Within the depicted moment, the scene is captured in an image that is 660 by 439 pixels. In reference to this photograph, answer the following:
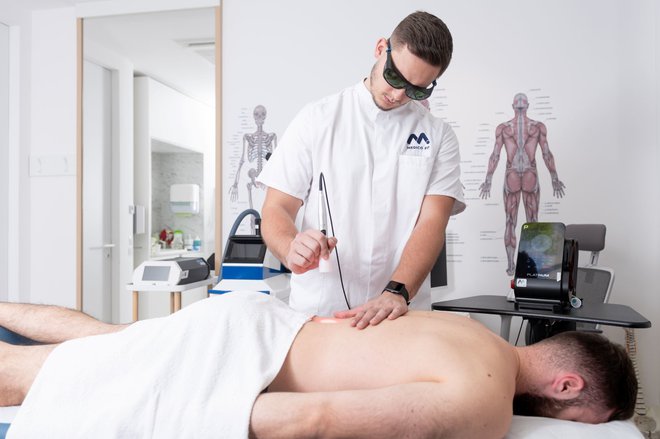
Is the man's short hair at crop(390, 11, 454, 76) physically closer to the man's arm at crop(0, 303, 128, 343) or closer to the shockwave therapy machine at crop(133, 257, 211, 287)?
the man's arm at crop(0, 303, 128, 343)

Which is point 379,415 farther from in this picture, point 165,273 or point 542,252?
point 165,273

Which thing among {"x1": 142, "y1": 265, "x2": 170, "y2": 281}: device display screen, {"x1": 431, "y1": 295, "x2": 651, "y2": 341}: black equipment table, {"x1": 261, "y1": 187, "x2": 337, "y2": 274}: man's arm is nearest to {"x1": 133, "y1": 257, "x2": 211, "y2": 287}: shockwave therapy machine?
{"x1": 142, "y1": 265, "x2": 170, "y2": 281}: device display screen

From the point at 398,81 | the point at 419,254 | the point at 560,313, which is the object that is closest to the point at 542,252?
the point at 560,313

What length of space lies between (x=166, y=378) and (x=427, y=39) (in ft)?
3.38

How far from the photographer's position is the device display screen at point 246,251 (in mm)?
2629

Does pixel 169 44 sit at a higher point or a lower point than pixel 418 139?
higher

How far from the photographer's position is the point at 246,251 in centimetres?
265

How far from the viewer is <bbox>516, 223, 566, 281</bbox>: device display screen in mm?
1897

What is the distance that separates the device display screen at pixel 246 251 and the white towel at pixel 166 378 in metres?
1.35

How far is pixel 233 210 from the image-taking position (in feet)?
11.1

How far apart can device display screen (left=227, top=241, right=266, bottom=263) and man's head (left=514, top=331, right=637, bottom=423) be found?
153cm

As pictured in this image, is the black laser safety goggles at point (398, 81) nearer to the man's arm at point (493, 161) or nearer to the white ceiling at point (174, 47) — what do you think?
the man's arm at point (493, 161)

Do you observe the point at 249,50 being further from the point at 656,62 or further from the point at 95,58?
the point at 656,62

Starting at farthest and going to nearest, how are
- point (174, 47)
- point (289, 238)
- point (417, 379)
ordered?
1. point (174, 47)
2. point (289, 238)
3. point (417, 379)
